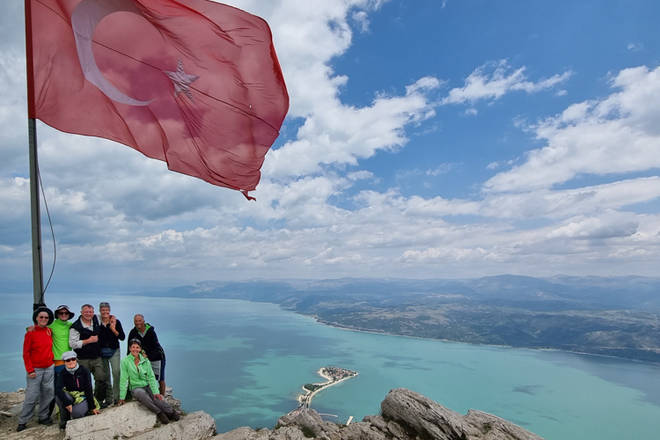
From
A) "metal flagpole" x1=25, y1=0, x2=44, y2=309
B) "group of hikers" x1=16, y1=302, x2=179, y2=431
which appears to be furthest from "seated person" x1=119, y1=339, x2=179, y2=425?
"metal flagpole" x1=25, y1=0, x2=44, y2=309

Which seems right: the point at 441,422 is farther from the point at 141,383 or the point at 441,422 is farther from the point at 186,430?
the point at 141,383

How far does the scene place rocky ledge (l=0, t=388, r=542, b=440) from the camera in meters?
7.02

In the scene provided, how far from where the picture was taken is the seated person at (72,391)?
282 inches

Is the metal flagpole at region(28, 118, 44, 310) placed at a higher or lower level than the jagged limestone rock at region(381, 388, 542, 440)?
higher

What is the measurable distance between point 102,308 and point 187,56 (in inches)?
258

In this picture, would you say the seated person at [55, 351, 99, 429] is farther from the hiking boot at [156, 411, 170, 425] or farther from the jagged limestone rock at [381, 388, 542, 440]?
the jagged limestone rock at [381, 388, 542, 440]

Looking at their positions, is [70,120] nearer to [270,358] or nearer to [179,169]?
[179,169]

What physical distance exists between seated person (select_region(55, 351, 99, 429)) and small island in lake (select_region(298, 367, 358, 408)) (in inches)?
3327

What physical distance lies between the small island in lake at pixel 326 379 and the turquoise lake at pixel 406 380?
250 cm

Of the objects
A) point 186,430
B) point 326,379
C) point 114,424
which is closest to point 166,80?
point 114,424

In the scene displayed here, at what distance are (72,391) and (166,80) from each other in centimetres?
737

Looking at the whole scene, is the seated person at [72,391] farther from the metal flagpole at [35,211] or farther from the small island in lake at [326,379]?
the small island in lake at [326,379]

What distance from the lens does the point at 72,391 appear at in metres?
7.25

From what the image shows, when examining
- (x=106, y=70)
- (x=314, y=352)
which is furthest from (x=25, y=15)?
(x=314, y=352)
